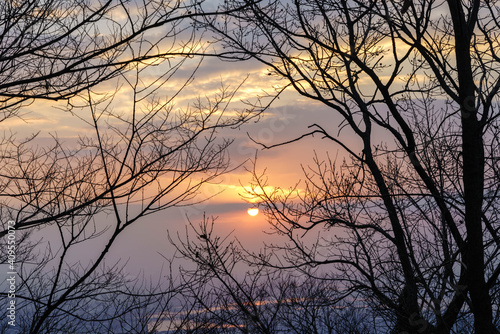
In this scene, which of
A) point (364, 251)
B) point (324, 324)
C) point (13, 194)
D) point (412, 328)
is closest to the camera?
point (13, 194)

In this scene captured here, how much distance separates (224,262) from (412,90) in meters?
4.45

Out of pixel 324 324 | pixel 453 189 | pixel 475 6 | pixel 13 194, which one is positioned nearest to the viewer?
pixel 13 194

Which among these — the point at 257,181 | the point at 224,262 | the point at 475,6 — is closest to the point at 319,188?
the point at 257,181

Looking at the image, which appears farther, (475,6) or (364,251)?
(364,251)

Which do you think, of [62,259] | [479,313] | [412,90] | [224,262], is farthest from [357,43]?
[62,259]

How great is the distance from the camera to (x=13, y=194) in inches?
217

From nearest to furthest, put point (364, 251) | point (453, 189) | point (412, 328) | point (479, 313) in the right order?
point (479, 313) < point (412, 328) < point (453, 189) < point (364, 251)

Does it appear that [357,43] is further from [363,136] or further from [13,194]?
[13,194]

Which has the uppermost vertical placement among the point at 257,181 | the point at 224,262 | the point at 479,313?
the point at 257,181

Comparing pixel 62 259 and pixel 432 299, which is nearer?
pixel 62 259

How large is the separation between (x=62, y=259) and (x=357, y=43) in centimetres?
695

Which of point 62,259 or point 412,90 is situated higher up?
point 412,90

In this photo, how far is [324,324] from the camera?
53.7 feet

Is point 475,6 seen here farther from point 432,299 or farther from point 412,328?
point 412,328
